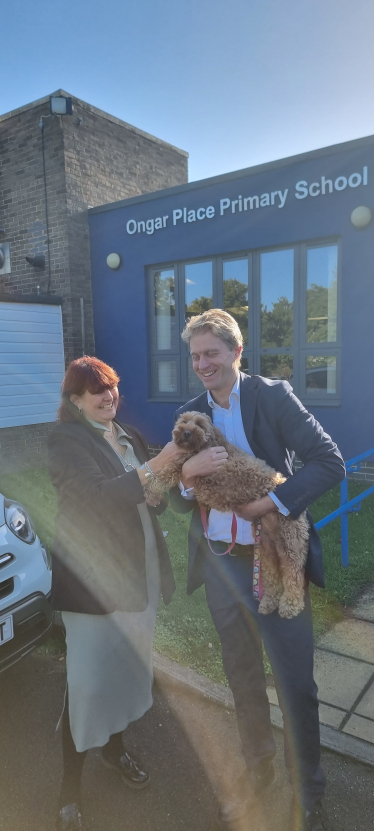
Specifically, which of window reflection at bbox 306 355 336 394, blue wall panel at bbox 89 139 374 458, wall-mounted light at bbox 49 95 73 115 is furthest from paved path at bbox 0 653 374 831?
wall-mounted light at bbox 49 95 73 115

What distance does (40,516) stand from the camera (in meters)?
6.57

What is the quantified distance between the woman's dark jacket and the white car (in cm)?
102

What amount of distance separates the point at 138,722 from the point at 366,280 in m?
6.37

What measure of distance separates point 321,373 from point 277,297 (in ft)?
4.81

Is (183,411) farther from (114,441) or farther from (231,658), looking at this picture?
(231,658)

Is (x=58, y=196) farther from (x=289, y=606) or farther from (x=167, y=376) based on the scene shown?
(x=289, y=606)

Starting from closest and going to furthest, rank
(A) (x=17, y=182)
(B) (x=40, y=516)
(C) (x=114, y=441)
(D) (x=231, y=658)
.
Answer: (D) (x=231, y=658)
(C) (x=114, y=441)
(B) (x=40, y=516)
(A) (x=17, y=182)

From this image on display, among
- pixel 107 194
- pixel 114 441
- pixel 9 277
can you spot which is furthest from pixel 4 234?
pixel 114 441

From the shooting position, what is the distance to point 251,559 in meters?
2.37

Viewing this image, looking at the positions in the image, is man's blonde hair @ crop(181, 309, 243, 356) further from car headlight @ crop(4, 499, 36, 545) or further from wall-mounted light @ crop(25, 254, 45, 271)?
wall-mounted light @ crop(25, 254, 45, 271)

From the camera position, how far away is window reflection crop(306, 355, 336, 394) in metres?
8.07

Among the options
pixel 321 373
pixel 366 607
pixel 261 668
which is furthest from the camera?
pixel 321 373

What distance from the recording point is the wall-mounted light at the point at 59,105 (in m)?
9.59

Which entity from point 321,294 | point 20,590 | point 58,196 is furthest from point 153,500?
point 58,196
